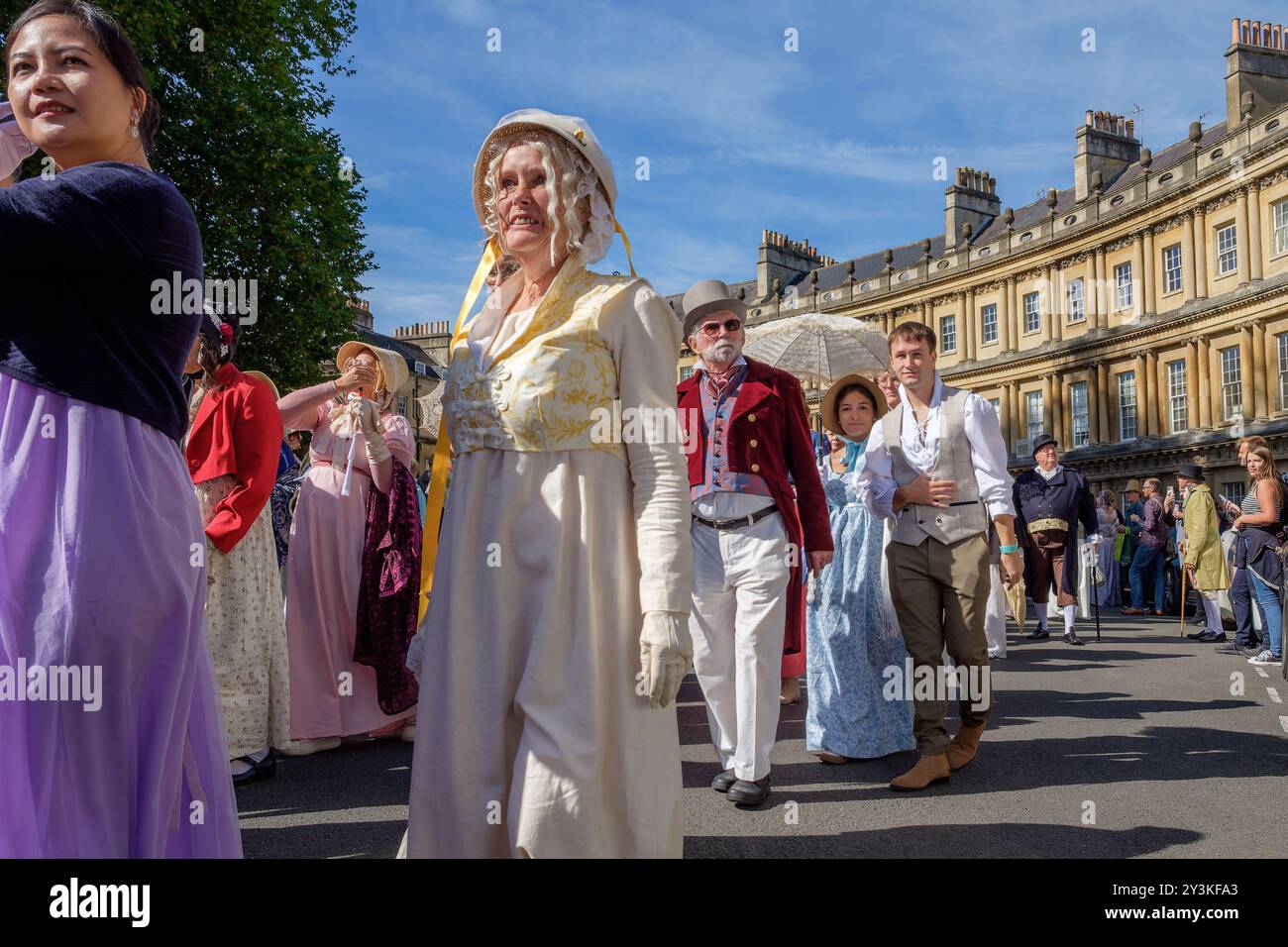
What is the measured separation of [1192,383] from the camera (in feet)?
132

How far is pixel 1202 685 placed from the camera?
30.6 ft

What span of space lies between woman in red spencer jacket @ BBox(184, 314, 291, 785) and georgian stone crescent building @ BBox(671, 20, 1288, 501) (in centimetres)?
3753

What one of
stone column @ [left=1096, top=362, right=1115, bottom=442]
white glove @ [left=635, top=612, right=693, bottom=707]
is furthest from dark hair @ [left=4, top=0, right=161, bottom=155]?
stone column @ [left=1096, top=362, right=1115, bottom=442]

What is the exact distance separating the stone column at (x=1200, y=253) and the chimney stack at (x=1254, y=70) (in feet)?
12.6

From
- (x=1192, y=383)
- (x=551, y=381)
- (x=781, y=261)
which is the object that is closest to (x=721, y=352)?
(x=551, y=381)

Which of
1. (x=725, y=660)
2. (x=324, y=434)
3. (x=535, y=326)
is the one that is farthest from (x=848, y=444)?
(x=535, y=326)

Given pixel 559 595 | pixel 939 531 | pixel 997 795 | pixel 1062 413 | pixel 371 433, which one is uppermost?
pixel 1062 413

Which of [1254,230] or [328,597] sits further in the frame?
[1254,230]

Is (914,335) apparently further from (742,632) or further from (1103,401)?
(1103,401)

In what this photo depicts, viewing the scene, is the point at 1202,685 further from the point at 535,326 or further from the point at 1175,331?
the point at 1175,331

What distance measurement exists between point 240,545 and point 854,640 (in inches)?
144

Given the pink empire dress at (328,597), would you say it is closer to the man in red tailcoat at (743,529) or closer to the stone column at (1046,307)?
the man in red tailcoat at (743,529)

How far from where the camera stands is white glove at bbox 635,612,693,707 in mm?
2598

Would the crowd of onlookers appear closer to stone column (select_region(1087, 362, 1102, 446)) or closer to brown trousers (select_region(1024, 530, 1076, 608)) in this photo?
brown trousers (select_region(1024, 530, 1076, 608))
